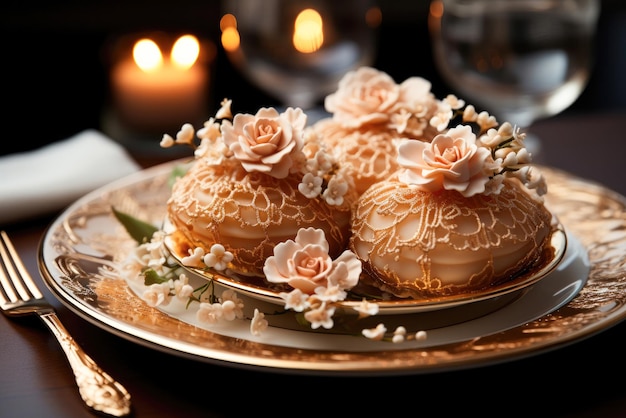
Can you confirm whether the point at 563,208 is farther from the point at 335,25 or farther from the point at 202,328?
the point at 335,25

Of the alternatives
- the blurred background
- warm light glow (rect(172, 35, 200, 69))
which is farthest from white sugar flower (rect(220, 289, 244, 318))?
the blurred background

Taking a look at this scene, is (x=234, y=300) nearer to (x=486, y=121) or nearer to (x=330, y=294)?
(x=330, y=294)

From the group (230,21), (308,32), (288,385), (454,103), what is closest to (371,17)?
(308,32)

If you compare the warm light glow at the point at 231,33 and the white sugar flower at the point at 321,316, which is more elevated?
the warm light glow at the point at 231,33

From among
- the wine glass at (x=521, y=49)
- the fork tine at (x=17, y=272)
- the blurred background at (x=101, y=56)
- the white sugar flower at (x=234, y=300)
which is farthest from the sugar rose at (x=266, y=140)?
the blurred background at (x=101, y=56)

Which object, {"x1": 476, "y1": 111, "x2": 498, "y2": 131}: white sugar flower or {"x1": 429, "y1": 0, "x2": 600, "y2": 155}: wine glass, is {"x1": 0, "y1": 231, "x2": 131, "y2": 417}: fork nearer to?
{"x1": 476, "y1": 111, "x2": 498, "y2": 131}: white sugar flower

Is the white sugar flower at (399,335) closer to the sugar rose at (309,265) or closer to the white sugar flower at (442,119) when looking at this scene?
the sugar rose at (309,265)
